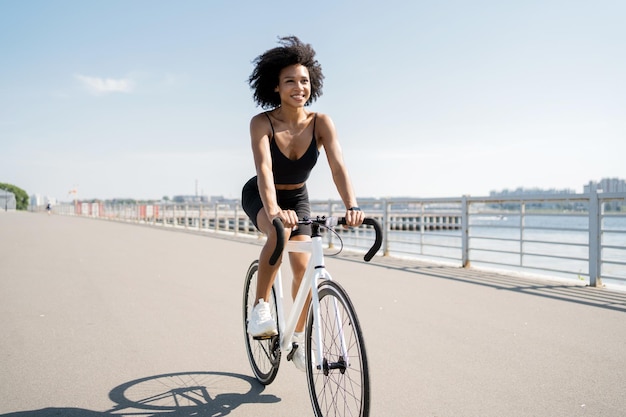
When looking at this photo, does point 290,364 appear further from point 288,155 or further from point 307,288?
point 288,155

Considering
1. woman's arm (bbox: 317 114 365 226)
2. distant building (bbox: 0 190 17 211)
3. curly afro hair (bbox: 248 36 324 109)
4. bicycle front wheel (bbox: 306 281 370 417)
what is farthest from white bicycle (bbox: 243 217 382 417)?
distant building (bbox: 0 190 17 211)

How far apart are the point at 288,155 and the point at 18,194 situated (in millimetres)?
150406

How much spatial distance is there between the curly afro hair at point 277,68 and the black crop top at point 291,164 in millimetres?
392

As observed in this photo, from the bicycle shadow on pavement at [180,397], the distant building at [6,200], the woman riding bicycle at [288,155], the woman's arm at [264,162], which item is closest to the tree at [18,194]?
the distant building at [6,200]

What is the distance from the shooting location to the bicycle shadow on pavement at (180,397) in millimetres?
2988

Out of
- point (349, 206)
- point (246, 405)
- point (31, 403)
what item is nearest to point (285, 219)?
point (349, 206)

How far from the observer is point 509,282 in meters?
7.80

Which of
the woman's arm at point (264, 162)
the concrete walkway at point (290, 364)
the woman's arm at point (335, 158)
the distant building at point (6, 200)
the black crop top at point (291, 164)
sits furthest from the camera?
the distant building at point (6, 200)

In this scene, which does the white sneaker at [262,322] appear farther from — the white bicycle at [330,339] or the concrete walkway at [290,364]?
the concrete walkway at [290,364]

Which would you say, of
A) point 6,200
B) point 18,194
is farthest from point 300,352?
point 18,194

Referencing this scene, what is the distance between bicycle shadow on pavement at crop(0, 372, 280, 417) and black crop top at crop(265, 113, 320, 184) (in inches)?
51.4

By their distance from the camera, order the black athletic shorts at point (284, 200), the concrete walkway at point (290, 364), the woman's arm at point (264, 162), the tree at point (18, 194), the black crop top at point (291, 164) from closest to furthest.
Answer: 1. the woman's arm at point (264, 162)
2. the black crop top at point (291, 164)
3. the concrete walkway at point (290, 364)
4. the black athletic shorts at point (284, 200)
5. the tree at point (18, 194)

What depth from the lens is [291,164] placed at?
3.06 m

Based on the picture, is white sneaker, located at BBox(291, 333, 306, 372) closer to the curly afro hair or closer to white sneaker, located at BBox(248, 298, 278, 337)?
white sneaker, located at BBox(248, 298, 278, 337)
